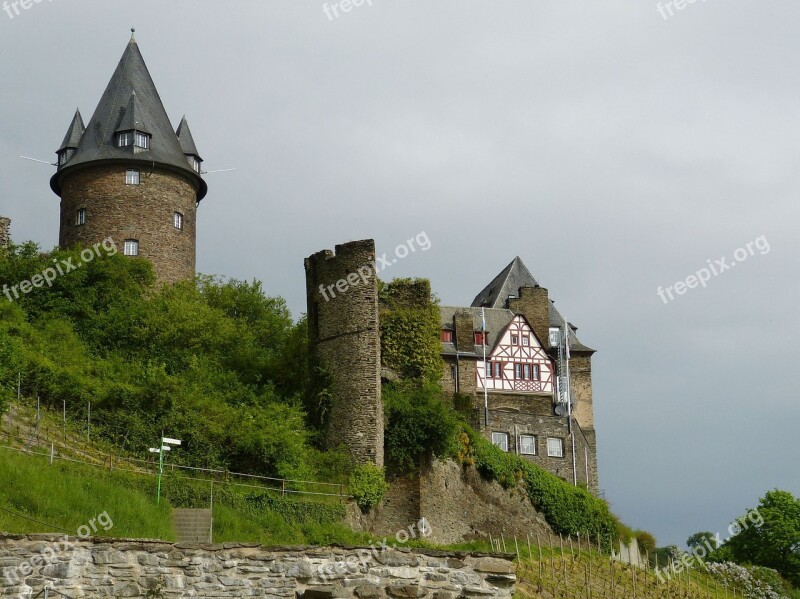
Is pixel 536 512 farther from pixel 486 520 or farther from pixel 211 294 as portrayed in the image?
pixel 211 294

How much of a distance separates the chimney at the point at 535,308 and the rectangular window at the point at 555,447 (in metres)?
7.03

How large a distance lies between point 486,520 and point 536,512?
262 centimetres

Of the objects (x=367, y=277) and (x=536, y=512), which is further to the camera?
(x=536, y=512)

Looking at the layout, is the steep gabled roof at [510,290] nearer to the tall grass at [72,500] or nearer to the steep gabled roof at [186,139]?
the steep gabled roof at [186,139]

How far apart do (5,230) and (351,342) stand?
14822 mm

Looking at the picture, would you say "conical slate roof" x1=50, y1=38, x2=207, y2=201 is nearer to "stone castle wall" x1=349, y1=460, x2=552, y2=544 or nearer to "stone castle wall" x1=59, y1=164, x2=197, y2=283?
"stone castle wall" x1=59, y1=164, x2=197, y2=283

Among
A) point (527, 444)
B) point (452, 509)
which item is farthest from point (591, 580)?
point (527, 444)

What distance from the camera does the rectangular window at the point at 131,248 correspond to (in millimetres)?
39312

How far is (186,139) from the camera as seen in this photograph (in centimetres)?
4259

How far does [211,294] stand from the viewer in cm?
3984

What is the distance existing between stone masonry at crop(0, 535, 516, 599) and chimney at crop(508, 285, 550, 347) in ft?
118

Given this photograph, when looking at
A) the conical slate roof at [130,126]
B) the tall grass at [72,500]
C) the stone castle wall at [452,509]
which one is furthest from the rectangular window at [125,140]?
the tall grass at [72,500]

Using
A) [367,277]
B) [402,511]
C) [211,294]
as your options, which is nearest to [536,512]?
[402,511]

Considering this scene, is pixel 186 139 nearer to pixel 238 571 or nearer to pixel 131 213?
pixel 131 213
